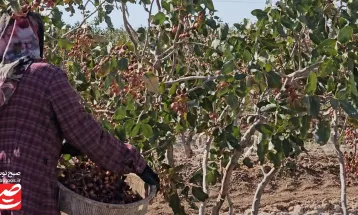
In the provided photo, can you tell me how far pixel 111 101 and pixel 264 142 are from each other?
78cm

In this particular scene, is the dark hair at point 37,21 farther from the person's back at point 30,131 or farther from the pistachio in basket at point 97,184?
the pistachio in basket at point 97,184

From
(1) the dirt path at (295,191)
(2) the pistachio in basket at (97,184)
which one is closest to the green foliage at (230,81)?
(2) the pistachio in basket at (97,184)

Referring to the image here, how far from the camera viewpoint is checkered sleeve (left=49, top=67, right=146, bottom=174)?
8.11 ft

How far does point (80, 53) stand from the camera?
11.3 feet

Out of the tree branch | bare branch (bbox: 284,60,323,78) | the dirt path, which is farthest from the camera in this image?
the dirt path

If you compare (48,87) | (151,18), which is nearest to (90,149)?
(48,87)

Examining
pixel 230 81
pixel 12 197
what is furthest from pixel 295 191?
pixel 12 197

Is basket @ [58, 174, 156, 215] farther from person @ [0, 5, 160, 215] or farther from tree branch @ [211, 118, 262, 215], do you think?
tree branch @ [211, 118, 262, 215]

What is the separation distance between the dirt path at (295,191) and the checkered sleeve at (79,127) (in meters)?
3.00

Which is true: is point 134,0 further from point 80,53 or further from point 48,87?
point 48,87

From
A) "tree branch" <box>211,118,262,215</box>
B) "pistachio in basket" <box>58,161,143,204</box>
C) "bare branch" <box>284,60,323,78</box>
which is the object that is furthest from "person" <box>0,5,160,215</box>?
"tree branch" <box>211,118,262,215</box>

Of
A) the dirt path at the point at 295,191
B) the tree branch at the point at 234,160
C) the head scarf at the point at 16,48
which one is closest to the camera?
the head scarf at the point at 16,48

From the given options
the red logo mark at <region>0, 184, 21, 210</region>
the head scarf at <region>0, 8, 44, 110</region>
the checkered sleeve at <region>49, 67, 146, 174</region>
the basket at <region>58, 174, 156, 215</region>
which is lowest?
the basket at <region>58, 174, 156, 215</region>

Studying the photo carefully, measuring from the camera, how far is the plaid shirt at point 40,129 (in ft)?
8.13
